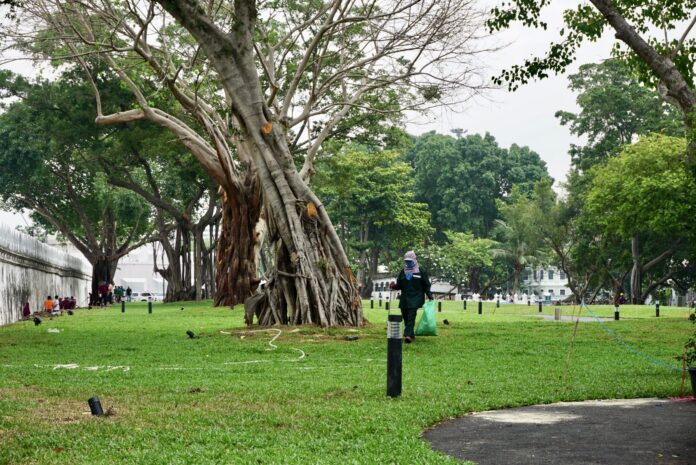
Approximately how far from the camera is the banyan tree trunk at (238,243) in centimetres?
3459

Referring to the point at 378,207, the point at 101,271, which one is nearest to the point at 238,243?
the point at 101,271

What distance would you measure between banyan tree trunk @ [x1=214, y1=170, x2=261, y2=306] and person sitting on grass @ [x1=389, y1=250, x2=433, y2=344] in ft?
59.6

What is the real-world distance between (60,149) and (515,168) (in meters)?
44.2

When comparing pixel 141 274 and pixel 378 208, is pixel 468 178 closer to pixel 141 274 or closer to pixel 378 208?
pixel 378 208

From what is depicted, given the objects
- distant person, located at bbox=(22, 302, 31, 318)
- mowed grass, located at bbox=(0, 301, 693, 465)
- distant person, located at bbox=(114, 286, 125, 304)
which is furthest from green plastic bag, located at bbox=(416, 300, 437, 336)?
distant person, located at bbox=(114, 286, 125, 304)

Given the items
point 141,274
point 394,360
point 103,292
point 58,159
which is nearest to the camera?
point 394,360

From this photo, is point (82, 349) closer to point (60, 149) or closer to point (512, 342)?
point (512, 342)

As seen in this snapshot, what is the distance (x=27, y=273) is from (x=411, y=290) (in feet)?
76.0

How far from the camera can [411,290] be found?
640 inches

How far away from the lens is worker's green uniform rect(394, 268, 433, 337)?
1622 cm

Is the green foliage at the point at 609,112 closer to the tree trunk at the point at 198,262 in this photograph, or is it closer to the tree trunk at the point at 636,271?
the tree trunk at the point at 636,271

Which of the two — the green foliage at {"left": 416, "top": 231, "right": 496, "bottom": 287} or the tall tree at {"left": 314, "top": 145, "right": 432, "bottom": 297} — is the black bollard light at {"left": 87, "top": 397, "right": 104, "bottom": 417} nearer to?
Result: the tall tree at {"left": 314, "top": 145, "right": 432, "bottom": 297}

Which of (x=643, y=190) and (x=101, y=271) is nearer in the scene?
(x=643, y=190)

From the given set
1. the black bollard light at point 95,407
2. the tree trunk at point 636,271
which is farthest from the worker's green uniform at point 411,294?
the tree trunk at point 636,271
